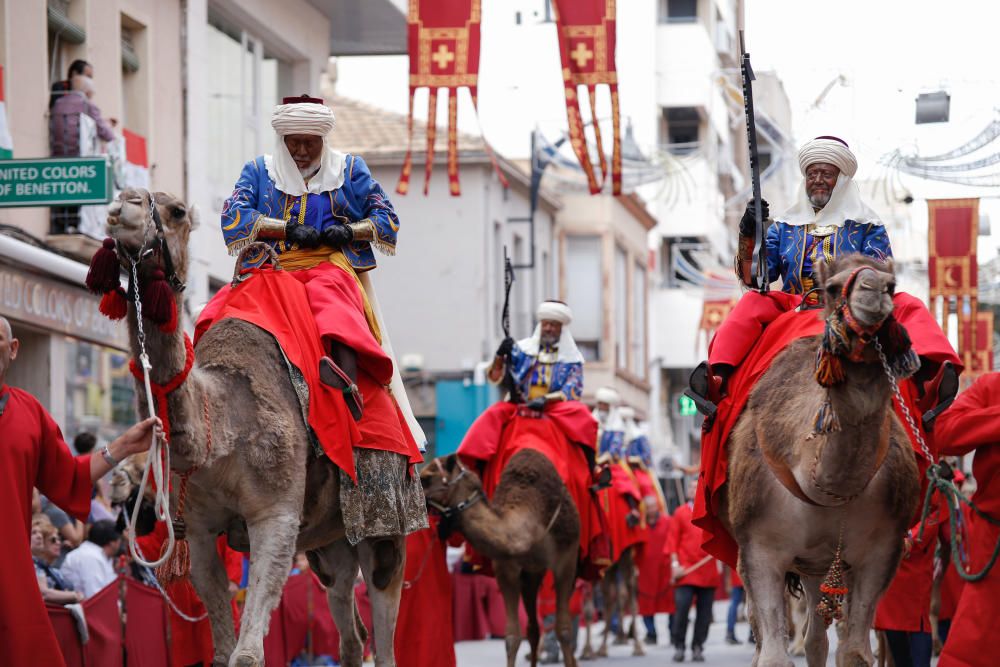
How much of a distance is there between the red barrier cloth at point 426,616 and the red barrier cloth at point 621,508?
20.5ft

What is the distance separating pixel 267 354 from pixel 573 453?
23.1ft

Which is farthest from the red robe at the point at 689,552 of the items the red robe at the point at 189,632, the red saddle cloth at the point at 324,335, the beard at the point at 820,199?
the red saddle cloth at the point at 324,335

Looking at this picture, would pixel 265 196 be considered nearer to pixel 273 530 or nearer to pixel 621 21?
pixel 273 530

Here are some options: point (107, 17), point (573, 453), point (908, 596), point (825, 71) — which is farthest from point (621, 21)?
point (908, 596)

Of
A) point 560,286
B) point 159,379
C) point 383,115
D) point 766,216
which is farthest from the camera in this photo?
point 560,286

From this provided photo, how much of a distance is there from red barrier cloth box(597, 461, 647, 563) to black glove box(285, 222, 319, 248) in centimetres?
982

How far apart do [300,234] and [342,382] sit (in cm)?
96

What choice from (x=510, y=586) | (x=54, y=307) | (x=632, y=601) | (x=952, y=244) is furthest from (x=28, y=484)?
Result: (x=952, y=244)

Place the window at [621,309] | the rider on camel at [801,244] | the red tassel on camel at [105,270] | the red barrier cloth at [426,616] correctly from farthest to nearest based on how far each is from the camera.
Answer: the window at [621,309], the red barrier cloth at [426,616], the rider on camel at [801,244], the red tassel on camel at [105,270]

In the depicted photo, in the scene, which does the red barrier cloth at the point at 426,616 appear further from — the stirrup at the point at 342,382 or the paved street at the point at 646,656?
the paved street at the point at 646,656

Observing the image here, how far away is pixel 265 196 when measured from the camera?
10062 mm

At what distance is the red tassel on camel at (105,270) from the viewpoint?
25.6 ft

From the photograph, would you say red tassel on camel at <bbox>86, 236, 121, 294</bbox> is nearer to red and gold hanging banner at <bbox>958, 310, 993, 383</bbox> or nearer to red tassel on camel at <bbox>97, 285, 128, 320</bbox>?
red tassel on camel at <bbox>97, 285, 128, 320</bbox>

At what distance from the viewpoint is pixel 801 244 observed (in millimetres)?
10031
